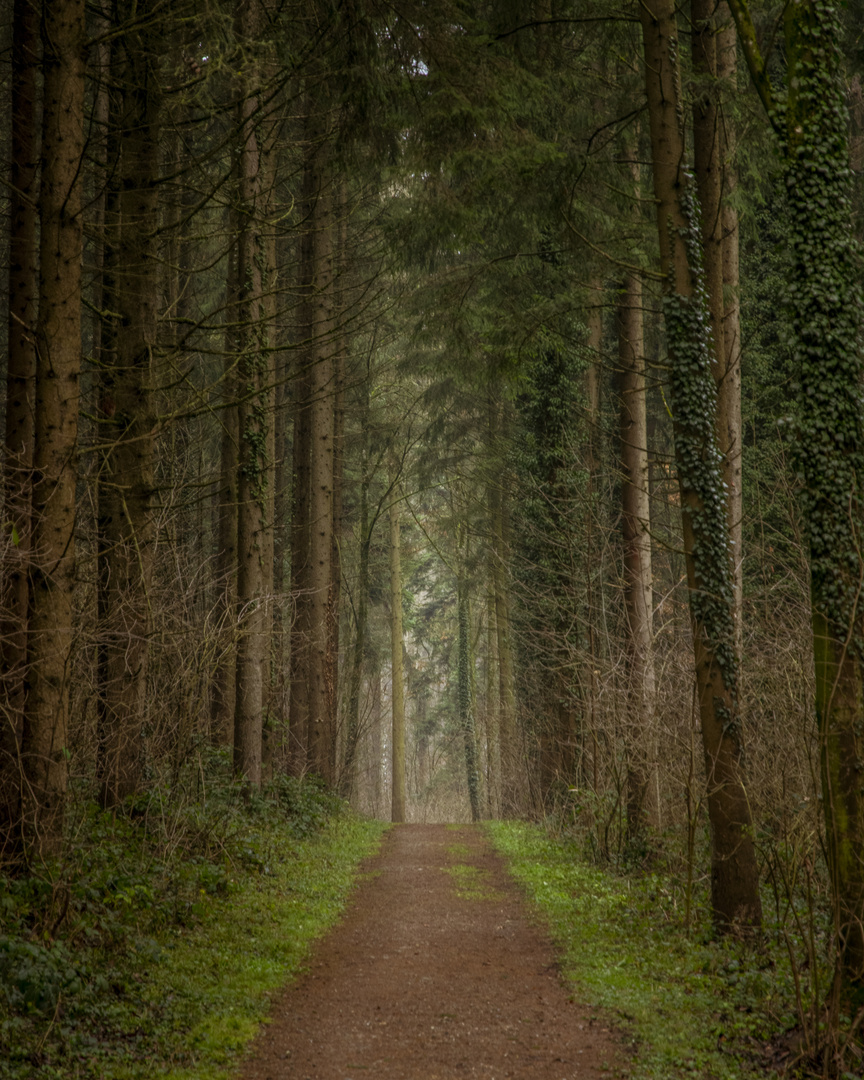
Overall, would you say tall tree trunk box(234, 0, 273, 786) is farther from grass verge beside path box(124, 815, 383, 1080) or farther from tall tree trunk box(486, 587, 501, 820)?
tall tree trunk box(486, 587, 501, 820)

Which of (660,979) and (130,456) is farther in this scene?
(130,456)

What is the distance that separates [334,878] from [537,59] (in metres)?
9.83

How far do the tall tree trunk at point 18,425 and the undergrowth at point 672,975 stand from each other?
4.27 metres

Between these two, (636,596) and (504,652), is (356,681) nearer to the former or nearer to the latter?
(504,652)

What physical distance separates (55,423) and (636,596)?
8310 mm

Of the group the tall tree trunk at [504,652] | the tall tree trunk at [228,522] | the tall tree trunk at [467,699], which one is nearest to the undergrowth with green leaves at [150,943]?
the tall tree trunk at [228,522]

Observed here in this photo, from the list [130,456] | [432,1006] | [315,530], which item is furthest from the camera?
[315,530]

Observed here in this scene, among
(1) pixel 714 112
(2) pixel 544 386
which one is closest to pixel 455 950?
(1) pixel 714 112

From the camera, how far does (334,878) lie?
416 inches

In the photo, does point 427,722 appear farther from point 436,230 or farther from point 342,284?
point 436,230

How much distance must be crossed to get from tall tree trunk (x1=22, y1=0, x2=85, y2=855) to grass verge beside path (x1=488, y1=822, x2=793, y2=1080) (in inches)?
158

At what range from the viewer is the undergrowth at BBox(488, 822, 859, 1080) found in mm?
5113

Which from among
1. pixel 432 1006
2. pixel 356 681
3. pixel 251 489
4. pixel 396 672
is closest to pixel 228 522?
pixel 251 489

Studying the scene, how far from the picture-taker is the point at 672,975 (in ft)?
21.3
